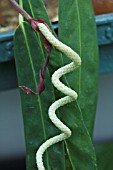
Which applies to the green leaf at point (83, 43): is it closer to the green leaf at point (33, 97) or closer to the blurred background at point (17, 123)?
the green leaf at point (33, 97)

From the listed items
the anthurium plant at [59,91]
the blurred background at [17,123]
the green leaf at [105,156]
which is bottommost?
the blurred background at [17,123]

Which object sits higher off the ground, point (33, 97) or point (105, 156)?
point (33, 97)

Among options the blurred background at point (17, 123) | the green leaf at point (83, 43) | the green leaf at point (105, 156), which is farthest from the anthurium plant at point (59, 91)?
the blurred background at point (17, 123)

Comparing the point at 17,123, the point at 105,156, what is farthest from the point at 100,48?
the point at 17,123

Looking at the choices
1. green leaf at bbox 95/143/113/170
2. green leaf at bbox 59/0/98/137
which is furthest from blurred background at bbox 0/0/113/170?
green leaf at bbox 59/0/98/137

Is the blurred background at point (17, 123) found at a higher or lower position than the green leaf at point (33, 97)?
lower

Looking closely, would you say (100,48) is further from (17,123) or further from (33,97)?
(17,123)

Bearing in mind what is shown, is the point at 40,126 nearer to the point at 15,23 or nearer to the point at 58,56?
the point at 58,56

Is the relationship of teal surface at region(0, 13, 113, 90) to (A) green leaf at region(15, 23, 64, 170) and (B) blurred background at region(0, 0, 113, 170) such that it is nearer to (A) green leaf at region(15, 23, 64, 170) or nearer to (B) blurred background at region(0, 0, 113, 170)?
(A) green leaf at region(15, 23, 64, 170)
